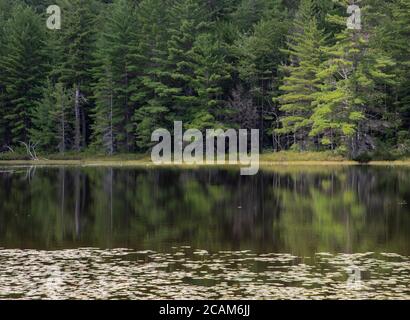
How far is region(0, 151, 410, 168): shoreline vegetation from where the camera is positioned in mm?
63931

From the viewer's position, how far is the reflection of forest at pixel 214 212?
23500 mm

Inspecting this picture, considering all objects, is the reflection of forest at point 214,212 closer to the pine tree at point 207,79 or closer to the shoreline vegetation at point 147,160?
the shoreline vegetation at point 147,160

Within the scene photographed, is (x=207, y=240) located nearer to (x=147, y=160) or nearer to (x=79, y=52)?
(x=147, y=160)

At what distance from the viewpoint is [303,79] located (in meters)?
70.1

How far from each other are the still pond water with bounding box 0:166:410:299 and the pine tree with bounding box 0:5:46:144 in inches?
1434

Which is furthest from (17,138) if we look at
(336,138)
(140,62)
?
(336,138)

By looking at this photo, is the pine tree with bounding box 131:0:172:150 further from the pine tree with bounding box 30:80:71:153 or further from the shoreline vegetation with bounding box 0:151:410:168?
the pine tree with bounding box 30:80:71:153

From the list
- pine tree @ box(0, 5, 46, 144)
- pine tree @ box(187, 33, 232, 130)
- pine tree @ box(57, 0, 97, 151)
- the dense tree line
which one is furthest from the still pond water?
pine tree @ box(0, 5, 46, 144)

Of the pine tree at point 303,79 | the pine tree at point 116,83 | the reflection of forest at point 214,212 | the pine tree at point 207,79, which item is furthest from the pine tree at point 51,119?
the reflection of forest at point 214,212

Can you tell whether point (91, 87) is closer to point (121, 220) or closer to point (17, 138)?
point (17, 138)

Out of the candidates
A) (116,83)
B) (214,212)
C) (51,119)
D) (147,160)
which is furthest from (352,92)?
(214,212)

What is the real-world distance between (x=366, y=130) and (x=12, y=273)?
50.8 m

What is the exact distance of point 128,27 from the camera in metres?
76.4

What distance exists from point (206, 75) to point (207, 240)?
167 feet
